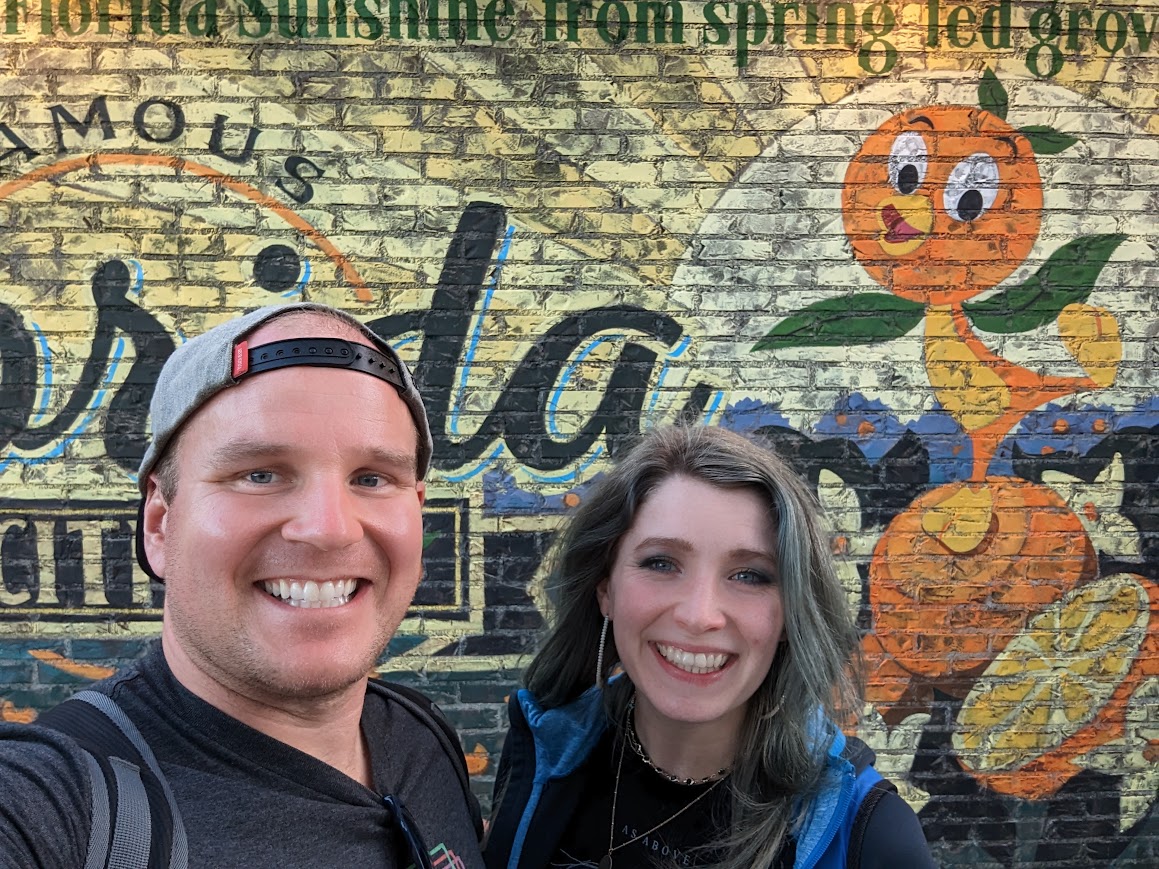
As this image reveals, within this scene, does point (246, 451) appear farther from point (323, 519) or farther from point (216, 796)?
point (216, 796)

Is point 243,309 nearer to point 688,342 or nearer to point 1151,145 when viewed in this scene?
point 688,342

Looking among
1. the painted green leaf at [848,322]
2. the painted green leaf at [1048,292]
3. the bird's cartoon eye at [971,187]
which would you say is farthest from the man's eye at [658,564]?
the bird's cartoon eye at [971,187]

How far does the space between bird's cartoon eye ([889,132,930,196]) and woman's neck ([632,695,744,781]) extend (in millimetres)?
2551

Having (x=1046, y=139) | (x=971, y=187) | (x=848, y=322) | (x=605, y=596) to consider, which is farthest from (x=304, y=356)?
(x=1046, y=139)

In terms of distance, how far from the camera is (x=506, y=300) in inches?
132

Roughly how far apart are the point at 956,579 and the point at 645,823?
7.55 ft

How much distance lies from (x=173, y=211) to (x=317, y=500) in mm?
2638

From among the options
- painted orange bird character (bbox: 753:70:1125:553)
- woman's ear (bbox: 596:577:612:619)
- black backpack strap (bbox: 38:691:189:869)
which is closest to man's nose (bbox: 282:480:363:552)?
black backpack strap (bbox: 38:691:189:869)

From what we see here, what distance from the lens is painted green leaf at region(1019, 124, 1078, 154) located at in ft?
11.3

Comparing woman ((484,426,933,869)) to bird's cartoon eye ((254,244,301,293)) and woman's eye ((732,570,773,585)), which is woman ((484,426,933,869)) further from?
bird's cartoon eye ((254,244,301,293))

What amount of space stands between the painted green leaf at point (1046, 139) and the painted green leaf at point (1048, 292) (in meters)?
0.38

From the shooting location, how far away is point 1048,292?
3451mm

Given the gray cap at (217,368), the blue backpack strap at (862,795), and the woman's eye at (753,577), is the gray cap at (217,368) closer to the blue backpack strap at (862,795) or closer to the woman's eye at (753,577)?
the woman's eye at (753,577)

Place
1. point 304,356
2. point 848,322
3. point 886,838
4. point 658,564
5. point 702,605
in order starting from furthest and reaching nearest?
point 848,322 < point 658,564 < point 702,605 < point 886,838 < point 304,356
